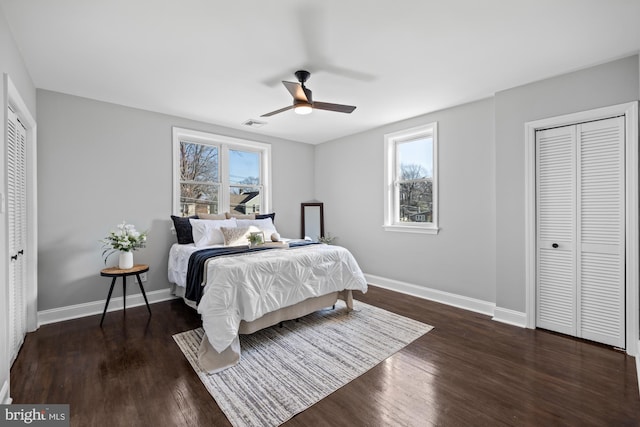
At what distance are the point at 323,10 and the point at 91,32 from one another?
5.72ft

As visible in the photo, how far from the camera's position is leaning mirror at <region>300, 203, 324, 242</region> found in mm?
5574

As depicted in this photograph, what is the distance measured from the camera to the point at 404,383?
6.93ft

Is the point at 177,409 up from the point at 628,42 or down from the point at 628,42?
down

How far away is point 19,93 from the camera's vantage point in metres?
2.38

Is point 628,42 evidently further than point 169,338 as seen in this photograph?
No

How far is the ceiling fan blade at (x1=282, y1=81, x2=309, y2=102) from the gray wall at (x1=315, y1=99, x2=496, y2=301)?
2149mm

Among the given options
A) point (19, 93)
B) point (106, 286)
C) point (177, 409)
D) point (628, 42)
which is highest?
A: point (628, 42)

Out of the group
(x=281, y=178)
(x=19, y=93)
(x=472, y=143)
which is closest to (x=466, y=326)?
(x=472, y=143)

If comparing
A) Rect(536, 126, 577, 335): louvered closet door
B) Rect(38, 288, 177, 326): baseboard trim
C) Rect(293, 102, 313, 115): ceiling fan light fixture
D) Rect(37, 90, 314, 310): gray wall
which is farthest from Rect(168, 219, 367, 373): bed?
Rect(536, 126, 577, 335): louvered closet door

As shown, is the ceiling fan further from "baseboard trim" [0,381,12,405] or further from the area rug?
"baseboard trim" [0,381,12,405]

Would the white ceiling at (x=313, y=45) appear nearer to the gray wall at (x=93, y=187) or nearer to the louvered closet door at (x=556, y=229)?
the gray wall at (x=93, y=187)

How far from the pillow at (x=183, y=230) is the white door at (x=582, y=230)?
4.09 m

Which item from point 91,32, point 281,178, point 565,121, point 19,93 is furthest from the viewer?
point 281,178

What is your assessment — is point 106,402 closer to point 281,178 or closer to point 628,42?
point 281,178
